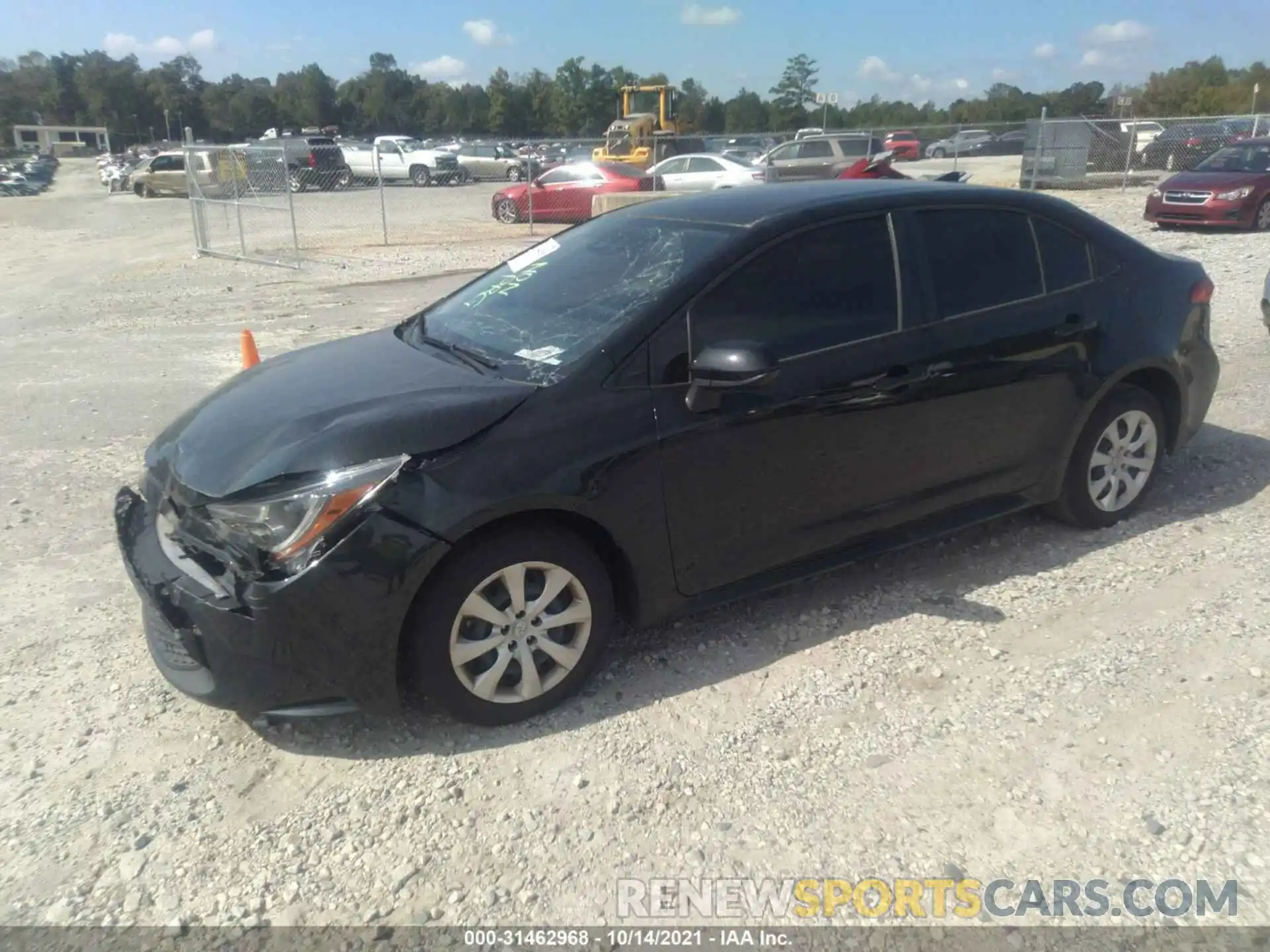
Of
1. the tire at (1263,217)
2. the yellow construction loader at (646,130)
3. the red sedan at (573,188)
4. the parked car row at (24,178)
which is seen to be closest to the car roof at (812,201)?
the tire at (1263,217)

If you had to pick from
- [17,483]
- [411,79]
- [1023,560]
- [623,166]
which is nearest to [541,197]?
[623,166]

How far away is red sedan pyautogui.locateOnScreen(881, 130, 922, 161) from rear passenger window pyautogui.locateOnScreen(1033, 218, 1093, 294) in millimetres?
34416

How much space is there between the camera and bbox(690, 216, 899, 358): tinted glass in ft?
11.9

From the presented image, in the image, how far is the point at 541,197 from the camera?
2172 cm

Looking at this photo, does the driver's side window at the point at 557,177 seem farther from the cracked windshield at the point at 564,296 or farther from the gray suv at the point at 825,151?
the cracked windshield at the point at 564,296

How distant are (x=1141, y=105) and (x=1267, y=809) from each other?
69.8m

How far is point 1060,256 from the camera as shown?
14.9 ft

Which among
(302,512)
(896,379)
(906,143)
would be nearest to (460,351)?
(302,512)

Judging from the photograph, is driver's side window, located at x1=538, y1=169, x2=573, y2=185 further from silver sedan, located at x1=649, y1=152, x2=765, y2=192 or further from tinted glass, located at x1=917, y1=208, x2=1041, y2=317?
tinted glass, located at x1=917, y1=208, x2=1041, y2=317

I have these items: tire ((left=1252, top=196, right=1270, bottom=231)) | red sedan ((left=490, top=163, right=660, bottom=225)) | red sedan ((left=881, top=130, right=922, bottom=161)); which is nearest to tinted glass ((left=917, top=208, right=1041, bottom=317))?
tire ((left=1252, top=196, right=1270, bottom=231))

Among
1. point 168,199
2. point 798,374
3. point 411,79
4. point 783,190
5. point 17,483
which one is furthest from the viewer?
point 411,79

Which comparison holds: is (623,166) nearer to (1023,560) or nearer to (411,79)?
(1023,560)

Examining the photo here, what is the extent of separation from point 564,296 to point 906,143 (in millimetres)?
40892

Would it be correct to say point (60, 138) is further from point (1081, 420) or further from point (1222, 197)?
point (1081, 420)
